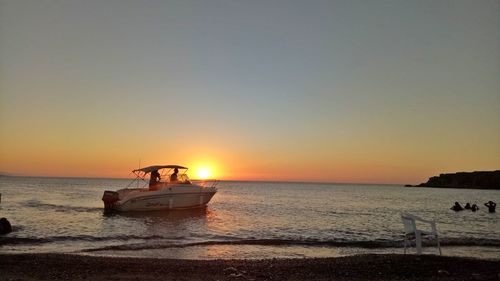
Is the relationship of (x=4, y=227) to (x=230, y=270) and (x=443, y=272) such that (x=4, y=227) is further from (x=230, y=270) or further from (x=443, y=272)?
(x=443, y=272)

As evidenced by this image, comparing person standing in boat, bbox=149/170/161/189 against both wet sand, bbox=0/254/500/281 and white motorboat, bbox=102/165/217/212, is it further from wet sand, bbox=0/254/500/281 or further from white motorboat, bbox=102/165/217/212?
wet sand, bbox=0/254/500/281

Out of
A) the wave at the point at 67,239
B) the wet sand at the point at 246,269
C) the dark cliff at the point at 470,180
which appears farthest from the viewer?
the dark cliff at the point at 470,180

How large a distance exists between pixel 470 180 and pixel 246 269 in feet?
571

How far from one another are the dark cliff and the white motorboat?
144 meters

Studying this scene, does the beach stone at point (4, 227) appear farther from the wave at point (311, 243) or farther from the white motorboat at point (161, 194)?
the white motorboat at point (161, 194)

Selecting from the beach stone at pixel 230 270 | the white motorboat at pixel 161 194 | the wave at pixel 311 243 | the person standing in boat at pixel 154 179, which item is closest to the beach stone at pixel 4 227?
the wave at pixel 311 243

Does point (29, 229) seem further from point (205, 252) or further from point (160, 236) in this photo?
point (205, 252)

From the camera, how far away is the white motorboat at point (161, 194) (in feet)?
108

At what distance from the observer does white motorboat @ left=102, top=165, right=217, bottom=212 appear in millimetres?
32906

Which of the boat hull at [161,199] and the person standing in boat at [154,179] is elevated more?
the person standing in boat at [154,179]

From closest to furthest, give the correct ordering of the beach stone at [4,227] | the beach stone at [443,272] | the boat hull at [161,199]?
the beach stone at [443,272] → the beach stone at [4,227] → the boat hull at [161,199]

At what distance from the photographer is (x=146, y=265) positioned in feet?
38.2

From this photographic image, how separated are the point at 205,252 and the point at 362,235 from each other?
10.9 meters

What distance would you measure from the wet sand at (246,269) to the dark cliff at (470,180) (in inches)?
6228
